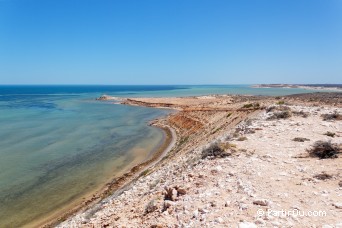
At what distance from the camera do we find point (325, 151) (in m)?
11.7

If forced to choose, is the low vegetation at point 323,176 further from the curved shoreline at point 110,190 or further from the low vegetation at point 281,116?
the low vegetation at point 281,116

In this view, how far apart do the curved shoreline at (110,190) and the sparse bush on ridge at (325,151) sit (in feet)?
32.3

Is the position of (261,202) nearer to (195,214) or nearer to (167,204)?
(195,214)

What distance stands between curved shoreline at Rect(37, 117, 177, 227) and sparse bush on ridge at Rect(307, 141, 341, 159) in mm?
9853

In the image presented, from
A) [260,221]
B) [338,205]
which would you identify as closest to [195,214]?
[260,221]

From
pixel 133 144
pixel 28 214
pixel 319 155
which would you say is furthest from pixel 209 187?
pixel 133 144

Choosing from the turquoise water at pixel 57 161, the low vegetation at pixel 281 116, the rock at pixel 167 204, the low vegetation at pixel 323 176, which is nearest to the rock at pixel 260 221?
the rock at pixel 167 204

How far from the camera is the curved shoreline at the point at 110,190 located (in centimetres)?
1530

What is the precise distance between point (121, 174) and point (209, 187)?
47.0ft

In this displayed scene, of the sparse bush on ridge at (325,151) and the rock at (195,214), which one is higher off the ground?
the sparse bush on ridge at (325,151)

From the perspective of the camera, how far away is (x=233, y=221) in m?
6.89

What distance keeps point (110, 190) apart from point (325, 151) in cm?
1307

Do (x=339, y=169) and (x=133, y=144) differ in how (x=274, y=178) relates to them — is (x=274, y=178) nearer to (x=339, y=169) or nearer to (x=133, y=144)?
(x=339, y=169)

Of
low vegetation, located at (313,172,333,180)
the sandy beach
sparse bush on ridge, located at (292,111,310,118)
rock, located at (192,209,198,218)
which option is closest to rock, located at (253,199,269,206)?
the sandy beach
